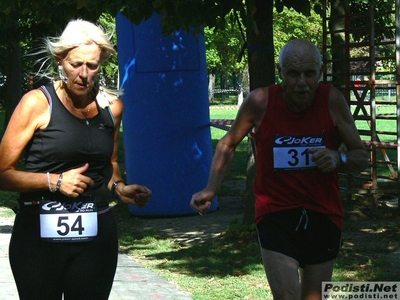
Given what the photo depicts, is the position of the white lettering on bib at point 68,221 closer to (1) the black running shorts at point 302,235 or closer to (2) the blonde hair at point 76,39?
(2) the blonde hair at point 76,39

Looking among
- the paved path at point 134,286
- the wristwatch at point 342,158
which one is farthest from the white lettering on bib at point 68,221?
the paved path at point 134,286

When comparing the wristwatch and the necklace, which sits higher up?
the necklace

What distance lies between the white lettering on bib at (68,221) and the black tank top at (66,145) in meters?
0.08

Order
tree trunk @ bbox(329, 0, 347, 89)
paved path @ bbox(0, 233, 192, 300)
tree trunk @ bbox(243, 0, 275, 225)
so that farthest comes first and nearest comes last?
1. tree trunk @ bbox(329, 0, 347, 89)
2. tree trunk @ bbox(243, 0, 275, 225)
3. paved path @ bbox(0, 233, 192, 300)

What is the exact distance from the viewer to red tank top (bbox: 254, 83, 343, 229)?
4.24 metres

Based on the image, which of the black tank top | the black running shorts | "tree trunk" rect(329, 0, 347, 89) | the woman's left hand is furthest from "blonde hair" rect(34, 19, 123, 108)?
"tree trunk" rect(329, 0, 347, 89)

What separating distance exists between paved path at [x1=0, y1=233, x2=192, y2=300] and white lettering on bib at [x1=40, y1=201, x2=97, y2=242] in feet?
9.97

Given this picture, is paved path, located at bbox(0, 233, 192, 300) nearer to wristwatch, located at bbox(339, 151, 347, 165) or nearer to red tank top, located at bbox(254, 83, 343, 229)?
red tank top, located at bbox(254, 83, 343, 229)

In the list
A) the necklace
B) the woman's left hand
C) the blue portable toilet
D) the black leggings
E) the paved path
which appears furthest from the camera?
the blue portable toilet

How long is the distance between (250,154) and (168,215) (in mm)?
2326

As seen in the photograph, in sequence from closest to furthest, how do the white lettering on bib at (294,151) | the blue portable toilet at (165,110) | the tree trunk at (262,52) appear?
the white lettering on bib at (294,151)
the tree trunk at (262,52)
the blue portable toilet at (165,110)

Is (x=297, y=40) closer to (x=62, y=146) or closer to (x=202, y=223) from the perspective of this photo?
(x=62, y=146)

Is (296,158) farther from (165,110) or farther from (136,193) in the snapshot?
(165,110)

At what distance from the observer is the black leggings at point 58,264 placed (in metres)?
3.69
